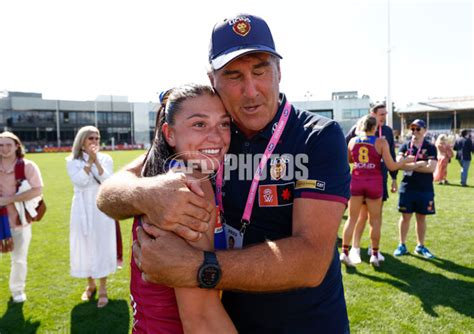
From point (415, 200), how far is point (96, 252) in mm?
5819

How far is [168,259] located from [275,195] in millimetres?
680

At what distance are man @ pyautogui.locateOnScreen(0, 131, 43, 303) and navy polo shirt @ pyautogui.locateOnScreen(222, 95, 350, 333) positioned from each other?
187 inches

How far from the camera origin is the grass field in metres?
4.88

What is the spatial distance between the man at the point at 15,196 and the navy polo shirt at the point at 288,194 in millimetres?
4757

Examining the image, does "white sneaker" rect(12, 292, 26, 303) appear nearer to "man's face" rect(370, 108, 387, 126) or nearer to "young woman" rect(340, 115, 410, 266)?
"young woman" rect(340, 115, 410, 266)

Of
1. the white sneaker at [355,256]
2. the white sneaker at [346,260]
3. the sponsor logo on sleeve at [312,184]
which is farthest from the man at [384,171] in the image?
the sponsor logo on sleeve at [312,184]

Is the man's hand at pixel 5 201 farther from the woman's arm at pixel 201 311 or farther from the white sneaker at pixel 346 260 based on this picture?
the white sneaker at pixel 346 260

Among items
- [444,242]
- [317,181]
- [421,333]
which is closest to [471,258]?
[444,242]

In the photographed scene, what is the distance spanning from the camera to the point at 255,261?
1.57 meters

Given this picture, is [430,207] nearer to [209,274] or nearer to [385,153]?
[385,153]

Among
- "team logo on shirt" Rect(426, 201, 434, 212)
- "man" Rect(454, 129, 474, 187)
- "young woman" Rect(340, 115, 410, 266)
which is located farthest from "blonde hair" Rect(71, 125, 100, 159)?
Answer: "man" Rect(454, 129, 474, 187)

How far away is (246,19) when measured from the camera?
2051mm

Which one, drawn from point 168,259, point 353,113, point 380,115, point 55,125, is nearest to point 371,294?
point 380,115

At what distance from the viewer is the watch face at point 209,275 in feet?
5.05
